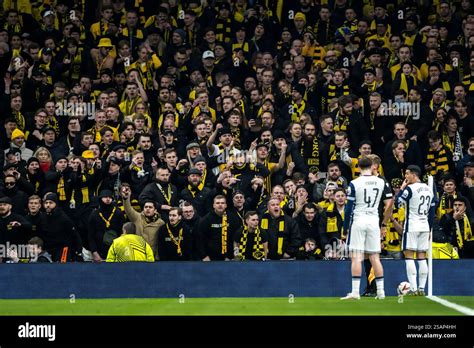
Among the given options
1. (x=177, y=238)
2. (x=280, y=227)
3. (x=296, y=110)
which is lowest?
(x=177, y=238)

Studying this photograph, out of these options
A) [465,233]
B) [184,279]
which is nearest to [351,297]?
[184,279]

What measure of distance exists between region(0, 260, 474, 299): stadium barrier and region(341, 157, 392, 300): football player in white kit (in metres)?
1.89

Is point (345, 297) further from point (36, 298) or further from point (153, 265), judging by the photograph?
point (36, 298)

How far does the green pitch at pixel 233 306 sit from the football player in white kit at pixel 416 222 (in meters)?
0.53

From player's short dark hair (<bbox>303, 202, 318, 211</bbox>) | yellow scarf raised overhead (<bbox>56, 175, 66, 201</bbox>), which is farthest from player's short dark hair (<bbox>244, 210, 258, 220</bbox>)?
yellow scarf raised overhead (<bbox>56, 175, 66, 201</bbox>)

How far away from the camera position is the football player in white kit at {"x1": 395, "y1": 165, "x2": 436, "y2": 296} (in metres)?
20.8

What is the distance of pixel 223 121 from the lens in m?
26.0

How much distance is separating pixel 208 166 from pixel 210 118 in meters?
1.21

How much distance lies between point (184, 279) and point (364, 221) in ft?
12.7

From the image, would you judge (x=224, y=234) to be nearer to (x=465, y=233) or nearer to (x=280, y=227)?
(x=280, y=227)

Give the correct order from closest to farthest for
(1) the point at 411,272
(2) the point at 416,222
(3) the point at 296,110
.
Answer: (1) the point at 411,272 < (2) the point at 416,222 < (3) the point at 296,110

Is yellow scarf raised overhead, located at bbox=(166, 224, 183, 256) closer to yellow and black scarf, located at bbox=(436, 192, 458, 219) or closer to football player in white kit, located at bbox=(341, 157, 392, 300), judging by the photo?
football player in white kit, located at bbox=(341, 157, 392, 300)

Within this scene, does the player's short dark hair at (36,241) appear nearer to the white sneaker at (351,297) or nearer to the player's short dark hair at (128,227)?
the player's short dark hair at (128,227)

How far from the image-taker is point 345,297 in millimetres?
20406
